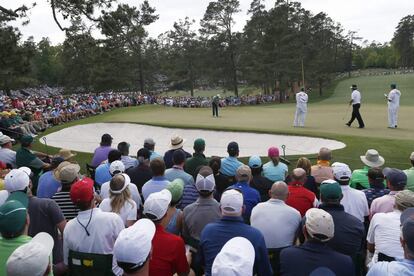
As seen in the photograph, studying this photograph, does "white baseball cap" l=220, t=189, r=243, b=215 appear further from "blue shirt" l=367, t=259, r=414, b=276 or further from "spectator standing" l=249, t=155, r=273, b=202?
"spectator standing" l=249, t=155, r=273, b=202

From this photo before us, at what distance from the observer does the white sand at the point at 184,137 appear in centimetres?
1522

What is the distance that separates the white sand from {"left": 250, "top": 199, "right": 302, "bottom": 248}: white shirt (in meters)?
9.14

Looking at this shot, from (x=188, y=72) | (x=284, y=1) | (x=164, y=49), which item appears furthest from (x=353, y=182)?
(x=164, y=49)

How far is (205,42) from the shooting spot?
6631cm

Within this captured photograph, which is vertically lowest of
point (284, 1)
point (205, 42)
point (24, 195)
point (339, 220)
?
point (339, 220)

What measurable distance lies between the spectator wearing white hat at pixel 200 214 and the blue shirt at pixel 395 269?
2.41m

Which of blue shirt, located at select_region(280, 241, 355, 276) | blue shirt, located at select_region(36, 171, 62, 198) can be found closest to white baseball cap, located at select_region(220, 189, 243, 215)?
blue shirt, located at select_region(280, 241, 355, 276)

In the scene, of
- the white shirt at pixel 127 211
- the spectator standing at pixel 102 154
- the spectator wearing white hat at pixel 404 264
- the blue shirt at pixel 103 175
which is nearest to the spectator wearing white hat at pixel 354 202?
the spectator wearing white hat at pixel 404 264

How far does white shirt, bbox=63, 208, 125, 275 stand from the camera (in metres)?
4.45

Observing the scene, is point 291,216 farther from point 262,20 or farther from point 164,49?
point 164,49

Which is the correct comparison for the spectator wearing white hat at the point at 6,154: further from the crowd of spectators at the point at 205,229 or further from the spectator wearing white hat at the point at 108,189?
the spectator wearing white hat at the point at 108,189

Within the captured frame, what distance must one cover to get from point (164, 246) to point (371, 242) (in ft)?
8.81

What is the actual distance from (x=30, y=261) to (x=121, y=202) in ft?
8.52

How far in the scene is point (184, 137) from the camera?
1892 centimetres
